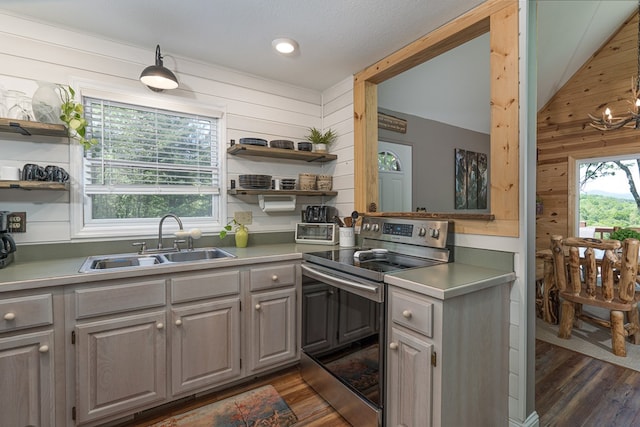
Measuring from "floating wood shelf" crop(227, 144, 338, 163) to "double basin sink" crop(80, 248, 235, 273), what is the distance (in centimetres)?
82

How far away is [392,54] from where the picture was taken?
91.4 inches

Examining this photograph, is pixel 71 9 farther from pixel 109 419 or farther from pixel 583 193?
pixel 583 193

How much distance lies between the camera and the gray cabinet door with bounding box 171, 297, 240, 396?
5.88 ft

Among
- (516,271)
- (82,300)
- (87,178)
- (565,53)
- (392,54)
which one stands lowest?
(82,300)

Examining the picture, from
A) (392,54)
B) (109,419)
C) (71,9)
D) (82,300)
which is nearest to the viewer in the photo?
(82,300)

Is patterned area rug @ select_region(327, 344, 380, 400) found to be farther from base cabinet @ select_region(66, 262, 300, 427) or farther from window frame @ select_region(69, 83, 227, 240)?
window frame @ select_region(69, 83, 227, 240)

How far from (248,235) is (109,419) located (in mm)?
1444

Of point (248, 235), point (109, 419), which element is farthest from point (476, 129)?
point (109, 419)

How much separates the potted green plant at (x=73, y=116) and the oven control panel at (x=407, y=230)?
79.0 inches

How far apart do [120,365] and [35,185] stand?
1141mm

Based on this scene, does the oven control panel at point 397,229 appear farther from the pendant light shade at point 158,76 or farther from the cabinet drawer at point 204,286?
the pendant light shade at point 158,76

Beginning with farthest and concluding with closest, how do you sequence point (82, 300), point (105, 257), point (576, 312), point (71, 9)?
point (576, 312) → point (105, 257) → point (71, 9) → point (82, 300)

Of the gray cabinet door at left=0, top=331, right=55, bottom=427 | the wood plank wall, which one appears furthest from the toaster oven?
the wood plank wall

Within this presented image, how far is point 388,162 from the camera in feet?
11.5
